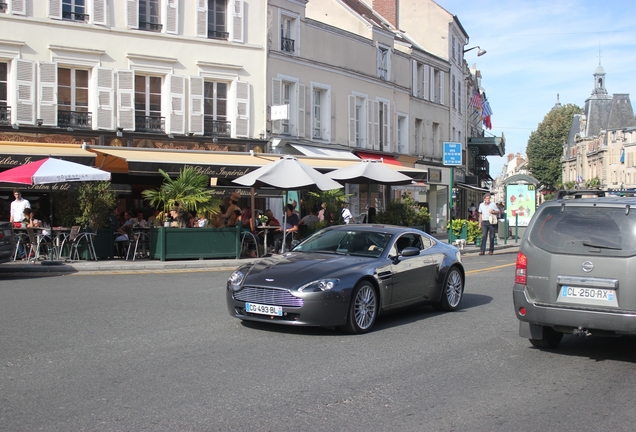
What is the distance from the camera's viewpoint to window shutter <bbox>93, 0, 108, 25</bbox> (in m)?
24.2

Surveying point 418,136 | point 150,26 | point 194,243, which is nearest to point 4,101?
point 150,26

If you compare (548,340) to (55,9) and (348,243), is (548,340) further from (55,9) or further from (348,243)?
(55,9)

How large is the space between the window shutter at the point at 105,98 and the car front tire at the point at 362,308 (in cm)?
1781

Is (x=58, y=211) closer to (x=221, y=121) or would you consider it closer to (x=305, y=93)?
(x=221, y=121)

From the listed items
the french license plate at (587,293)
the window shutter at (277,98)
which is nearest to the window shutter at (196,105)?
the window shutter at (277,98)

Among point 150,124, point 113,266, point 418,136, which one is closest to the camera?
point 113,266

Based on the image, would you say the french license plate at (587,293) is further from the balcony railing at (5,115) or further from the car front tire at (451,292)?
the balcony railing at (5,115)

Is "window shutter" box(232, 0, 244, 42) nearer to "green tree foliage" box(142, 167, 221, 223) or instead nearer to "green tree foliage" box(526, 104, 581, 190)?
"green tree foliage" box(142, 167, 221, 223)

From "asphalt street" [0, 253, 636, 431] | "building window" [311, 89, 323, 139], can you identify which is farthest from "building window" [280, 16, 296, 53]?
"asphalt street" [0, 253, 636, 431]

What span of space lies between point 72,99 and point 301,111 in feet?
30.4

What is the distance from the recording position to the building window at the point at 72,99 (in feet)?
78.1

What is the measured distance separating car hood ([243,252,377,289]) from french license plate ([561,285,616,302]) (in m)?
2.60

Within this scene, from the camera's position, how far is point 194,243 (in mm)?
18328

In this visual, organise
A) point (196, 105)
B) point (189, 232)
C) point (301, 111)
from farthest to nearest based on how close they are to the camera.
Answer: point (301, 111), point (196, 105), point (189, 232)
